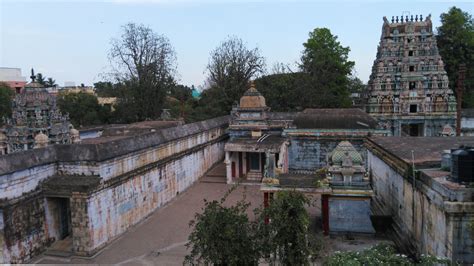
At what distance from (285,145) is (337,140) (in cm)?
333

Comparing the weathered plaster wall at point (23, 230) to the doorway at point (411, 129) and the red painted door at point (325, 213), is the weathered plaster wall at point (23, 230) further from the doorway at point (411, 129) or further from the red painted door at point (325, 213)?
the doorway at point (411, 129)

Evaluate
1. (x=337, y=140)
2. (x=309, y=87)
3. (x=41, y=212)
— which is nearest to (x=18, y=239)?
(x=41, y=212)

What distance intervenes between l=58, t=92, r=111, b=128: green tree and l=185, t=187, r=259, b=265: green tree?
1546 inches

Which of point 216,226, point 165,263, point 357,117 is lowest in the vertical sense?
point 165,263

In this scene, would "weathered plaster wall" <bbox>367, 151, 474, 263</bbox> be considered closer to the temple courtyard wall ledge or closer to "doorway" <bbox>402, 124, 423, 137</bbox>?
the temple courtyard wall ledge

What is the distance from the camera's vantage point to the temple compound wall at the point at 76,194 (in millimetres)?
11008

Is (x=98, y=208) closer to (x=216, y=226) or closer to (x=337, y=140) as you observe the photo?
(x=216, y=226)

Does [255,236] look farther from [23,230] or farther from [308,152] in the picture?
[308,152]

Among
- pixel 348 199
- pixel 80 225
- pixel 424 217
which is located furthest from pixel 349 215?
pixel 80 225

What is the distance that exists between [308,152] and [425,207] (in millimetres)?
13777

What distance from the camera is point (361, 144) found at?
867 inches

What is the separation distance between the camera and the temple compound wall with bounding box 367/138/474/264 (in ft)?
25.0

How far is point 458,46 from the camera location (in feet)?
127

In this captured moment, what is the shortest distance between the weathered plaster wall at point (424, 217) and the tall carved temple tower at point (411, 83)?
1803 centimetres
